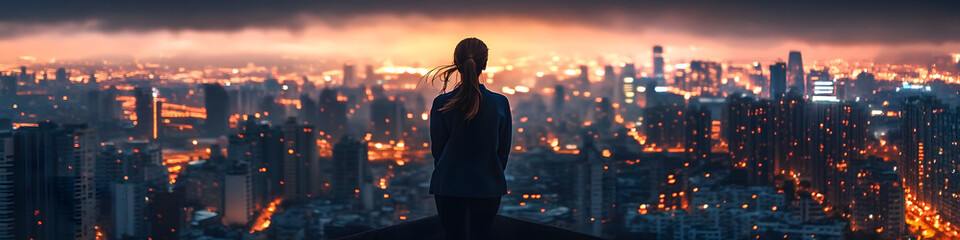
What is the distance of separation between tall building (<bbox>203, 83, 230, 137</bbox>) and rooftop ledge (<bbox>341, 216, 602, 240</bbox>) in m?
10.4

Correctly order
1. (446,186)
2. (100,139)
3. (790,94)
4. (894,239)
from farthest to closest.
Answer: (790,94) → (100,139) → (894,239) → (446,186)

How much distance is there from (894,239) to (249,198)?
7.23 meters

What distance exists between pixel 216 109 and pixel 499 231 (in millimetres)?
11211

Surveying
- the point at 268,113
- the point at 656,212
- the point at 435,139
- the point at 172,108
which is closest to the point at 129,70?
the point at 172,108

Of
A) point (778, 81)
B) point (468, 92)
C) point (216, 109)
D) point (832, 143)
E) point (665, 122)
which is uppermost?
point (778, 81)

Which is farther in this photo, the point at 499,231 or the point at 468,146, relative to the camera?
the point at 499,231

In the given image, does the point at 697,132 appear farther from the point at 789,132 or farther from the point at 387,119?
the point at 387,119

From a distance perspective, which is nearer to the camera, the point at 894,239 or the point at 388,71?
the point at 894,239

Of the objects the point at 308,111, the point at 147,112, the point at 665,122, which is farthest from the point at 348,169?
the point at 665,122

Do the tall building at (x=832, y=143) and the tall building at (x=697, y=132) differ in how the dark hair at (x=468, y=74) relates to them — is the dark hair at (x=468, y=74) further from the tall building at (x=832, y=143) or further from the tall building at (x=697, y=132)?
the tall building at (x=697, y=132)

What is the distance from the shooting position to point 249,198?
1112cm

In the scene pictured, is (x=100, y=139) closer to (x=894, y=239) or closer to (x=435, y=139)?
(x=894, y=239)

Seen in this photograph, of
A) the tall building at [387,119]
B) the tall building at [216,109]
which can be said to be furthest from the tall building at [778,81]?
the tall building at [216,109]

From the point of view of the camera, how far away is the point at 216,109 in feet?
41.8
